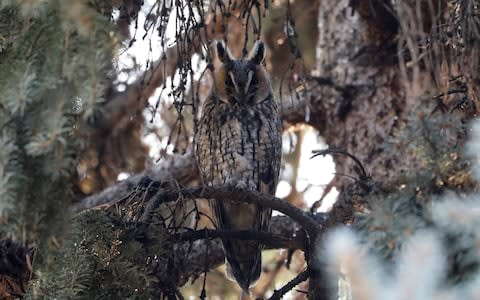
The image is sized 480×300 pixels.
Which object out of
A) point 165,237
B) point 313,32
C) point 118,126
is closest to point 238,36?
point 313,32

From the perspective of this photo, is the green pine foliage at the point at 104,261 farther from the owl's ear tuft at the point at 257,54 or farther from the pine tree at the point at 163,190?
the owl's ear tuft at the point at 257,54

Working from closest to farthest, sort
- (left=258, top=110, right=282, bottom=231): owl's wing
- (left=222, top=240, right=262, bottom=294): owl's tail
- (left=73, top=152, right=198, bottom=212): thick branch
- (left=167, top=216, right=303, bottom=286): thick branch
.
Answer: (left=167, top=216, right=303, bottom=286): thick branch → (left=222, top=240, right=262, bottom=294): owl's tail → (left=258, top=110, right=282, bottom=231): owl's wing → (left=73, top=152, right=198, bottom=212): thick branch

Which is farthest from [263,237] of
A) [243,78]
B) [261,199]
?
[243,78]

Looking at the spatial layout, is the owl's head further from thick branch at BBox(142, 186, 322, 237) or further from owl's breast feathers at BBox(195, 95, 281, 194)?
thick branch at BBox(142, 186, 322, 237)

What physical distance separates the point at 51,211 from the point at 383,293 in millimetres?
825

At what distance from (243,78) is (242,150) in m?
0.35

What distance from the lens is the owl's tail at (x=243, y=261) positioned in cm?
354

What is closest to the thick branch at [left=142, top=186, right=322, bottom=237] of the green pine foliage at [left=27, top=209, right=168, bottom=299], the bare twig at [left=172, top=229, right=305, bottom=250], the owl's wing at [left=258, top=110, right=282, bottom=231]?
the bare twig at [left=172, top=229, right=305, bottom=250]

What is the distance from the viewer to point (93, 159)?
4770mm

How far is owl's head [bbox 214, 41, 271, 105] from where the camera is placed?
12.2 ft

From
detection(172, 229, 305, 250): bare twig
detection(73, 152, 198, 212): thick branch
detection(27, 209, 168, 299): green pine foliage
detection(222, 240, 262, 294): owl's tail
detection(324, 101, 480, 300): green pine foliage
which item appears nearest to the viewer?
detection(324, 101, 480, 300): green pine foliage

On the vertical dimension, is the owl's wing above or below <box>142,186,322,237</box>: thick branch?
above

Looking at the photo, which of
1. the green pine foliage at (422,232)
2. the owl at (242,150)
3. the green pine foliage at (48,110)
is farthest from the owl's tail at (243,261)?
the green pine foliage at (48,110)

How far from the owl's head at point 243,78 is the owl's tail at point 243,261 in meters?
0.67
